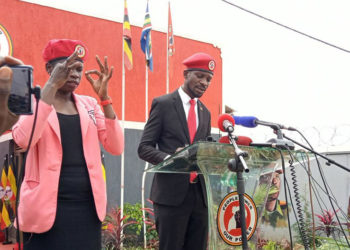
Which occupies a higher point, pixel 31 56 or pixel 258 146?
pixel 31 56

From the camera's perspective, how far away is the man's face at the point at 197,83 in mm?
3045

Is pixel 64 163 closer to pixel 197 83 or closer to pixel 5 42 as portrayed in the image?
pixel 197 83

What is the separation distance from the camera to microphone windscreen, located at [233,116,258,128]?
7.72ft

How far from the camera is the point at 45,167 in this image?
6.86ft

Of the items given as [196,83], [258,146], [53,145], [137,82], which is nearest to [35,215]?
[53,145]

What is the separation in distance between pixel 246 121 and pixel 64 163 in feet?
3.58

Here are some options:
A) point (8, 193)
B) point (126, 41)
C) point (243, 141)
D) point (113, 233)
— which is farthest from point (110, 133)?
point (126, 41)

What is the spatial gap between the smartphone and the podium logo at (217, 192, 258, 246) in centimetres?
115

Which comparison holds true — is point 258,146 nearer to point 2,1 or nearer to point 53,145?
point 53,145

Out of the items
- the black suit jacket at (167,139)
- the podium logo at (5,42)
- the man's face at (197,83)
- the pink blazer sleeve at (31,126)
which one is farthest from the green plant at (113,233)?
the pink blazer sleeve at (31,126)

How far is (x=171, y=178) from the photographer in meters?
2.74

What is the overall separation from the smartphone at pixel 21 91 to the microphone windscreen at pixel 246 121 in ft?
4.15

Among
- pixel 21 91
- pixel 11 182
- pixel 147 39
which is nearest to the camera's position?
pixel 21 91

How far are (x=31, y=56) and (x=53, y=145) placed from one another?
22.6 feet
